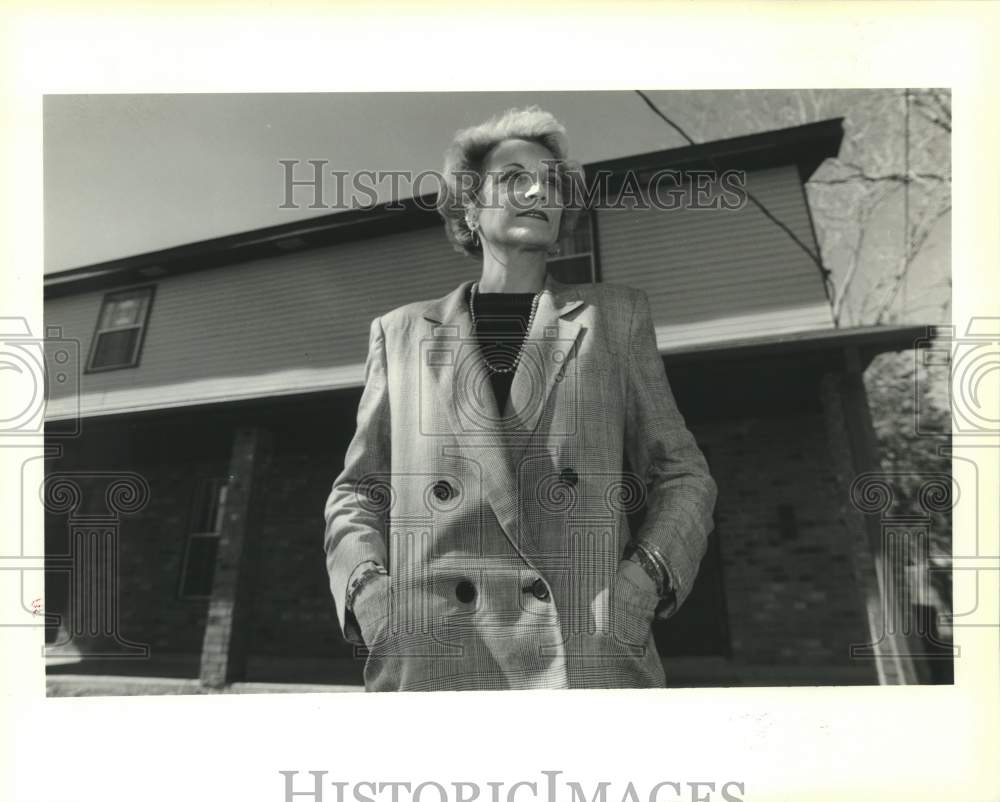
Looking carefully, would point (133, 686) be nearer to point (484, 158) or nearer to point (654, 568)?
point (654, 568)

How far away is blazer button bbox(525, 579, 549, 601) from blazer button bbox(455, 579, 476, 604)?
8.4 inches

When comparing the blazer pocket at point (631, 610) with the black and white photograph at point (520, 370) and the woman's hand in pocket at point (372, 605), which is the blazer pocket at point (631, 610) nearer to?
the black and white photograph at point (520, 370)

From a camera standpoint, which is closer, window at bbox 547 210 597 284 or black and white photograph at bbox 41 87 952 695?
black and white photograph at bbox 41 87 952 695

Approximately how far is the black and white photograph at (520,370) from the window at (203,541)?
96cm

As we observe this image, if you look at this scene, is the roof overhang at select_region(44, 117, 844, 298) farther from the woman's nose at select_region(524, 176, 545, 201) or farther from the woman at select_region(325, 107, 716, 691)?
the woman at select_region(325, 107, 716, 691)

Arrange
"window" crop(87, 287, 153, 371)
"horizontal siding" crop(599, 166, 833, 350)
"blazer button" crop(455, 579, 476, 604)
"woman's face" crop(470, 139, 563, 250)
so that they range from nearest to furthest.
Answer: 1. "blazer button" crop(455, 579, 476, 604)
2. "woman's face" crop(470, 139, 563, 250)
3. "window" crop(87, 287, 153, 371)
4. "horizontal siding" crop(599, 166, 833, 350)

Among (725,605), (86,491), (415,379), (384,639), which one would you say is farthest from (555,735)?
A: (725,605)

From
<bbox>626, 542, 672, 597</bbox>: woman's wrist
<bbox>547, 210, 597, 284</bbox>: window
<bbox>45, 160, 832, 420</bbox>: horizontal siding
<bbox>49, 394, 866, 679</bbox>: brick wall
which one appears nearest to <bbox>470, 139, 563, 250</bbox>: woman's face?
<bbox>45, 160, 832, 420</bbox>: horizontal siding

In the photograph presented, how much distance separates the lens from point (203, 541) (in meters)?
7.82

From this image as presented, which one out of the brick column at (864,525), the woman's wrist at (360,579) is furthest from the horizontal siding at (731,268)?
the woman's wrist at (360,579)

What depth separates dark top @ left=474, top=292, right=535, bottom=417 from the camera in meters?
2.83

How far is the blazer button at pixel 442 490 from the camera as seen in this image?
2.80 meters

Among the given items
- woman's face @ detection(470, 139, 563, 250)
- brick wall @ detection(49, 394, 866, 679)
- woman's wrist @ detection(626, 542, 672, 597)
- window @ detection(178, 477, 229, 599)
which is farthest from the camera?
window @ detection(178, 477, 229, 599)

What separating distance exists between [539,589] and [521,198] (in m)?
1.53
